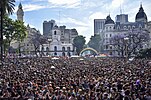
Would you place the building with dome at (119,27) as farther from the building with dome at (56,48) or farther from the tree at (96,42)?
the tree at (96,42)

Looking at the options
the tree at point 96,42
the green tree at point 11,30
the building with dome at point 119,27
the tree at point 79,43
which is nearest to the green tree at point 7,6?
the green tree at point 11,30

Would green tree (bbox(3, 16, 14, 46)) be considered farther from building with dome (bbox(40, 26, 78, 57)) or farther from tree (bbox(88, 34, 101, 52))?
tree (bbox(88, 34, 101, 52))

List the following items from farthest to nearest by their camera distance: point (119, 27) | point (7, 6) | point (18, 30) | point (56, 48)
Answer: point (119, 27) → point (56, 48) → point (18, 30) → point (7, 6)

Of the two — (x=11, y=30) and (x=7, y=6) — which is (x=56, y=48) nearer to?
(x=11, y=30)

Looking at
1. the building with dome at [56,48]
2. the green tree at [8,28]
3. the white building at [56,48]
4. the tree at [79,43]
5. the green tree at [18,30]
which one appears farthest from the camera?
the tree at [79,43]

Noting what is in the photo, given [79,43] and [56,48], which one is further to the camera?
[79,43]

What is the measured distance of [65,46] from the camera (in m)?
151

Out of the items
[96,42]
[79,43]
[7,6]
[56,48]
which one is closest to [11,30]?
[7,6]

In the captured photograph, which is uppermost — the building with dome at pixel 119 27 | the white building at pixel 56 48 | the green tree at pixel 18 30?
the building with dome at pixel 119 27

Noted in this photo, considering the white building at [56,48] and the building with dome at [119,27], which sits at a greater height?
the building with dome at [119,27]

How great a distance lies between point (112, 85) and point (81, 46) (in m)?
131

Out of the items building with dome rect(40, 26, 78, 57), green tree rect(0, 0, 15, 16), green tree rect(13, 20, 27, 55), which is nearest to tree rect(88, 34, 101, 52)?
building with dome rect(40, 26, 78, 57)

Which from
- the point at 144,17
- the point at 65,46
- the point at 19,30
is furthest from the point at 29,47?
the point at 19,30

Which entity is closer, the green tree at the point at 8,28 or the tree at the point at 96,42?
the green tree at the point at 8,28
